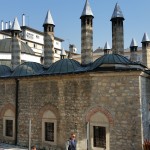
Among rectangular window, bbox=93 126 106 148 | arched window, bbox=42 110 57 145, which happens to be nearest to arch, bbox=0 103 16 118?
arched window, bbox=42 110 57 145

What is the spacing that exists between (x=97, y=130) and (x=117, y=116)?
1140 millimetres

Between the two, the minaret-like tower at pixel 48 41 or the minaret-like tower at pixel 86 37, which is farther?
the minaret-like tower at pixel 48 41

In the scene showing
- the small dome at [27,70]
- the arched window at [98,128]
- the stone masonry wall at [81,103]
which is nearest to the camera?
the stone masonry wall at [81,103]

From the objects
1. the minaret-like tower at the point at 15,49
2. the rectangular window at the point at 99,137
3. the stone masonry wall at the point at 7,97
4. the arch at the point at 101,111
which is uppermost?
the minaret-like tower at the point at 15,49

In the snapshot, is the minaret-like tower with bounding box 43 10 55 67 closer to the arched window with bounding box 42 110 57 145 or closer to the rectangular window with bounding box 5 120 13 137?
the rectangular window with bounding box 5 120 13 137

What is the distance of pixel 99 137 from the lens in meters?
9.66

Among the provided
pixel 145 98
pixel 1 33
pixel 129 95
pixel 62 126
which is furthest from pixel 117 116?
pixel 1 33

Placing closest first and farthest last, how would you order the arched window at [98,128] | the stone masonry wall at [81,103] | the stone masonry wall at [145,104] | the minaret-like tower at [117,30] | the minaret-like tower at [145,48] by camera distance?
the stone masonry wall at [81,103]
the stone masonry wall at [145,104]
the arched window at [98,128]
the minaret-like tower at [117,30]
the minaret-like tower at [145,48]

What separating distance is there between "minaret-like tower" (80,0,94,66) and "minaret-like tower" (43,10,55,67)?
220cm

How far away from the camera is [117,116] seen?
30.1ft

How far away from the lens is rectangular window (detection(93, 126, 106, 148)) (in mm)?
9523

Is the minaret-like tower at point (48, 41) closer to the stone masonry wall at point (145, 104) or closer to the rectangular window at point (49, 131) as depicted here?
the rectangular window at point (49, 131)

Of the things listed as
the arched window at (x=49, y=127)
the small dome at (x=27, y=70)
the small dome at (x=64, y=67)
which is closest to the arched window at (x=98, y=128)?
the arched window at (x=49, y=127)

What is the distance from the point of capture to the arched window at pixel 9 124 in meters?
12.1
